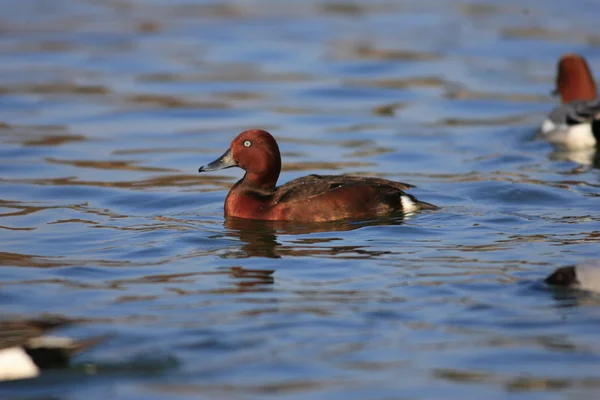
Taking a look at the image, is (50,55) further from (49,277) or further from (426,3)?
(49,277)

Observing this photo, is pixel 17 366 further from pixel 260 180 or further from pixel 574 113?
pixel 574 113

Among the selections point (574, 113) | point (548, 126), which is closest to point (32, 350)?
point (574, 113)

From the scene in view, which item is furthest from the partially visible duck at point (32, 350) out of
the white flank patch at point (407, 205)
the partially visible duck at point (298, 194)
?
the white flank patch at point (407, 205)

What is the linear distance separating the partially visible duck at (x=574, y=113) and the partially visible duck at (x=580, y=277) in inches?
244

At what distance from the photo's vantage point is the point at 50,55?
740 inches

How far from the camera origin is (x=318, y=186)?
9.63 m

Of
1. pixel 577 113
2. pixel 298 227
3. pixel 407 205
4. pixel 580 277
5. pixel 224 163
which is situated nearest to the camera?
pixel 580 277

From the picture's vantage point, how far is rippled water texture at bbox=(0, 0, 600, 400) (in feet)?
20.4

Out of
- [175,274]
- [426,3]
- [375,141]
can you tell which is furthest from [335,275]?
[426,3]

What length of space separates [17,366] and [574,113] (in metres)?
8.89

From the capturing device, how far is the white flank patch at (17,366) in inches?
239

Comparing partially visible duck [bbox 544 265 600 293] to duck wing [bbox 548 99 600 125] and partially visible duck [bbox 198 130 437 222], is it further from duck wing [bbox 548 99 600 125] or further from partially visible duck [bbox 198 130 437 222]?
duck wing [bbox 548 99 600 125]

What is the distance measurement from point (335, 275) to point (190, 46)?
1235 cm

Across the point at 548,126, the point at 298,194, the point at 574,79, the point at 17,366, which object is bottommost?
the point at 17,366
